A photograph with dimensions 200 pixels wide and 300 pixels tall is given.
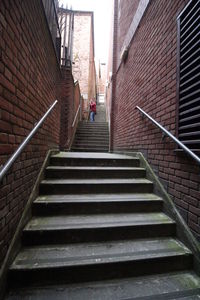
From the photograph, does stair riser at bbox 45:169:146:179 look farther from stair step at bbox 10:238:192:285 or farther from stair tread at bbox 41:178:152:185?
stair step at bbox 10:238:192:285

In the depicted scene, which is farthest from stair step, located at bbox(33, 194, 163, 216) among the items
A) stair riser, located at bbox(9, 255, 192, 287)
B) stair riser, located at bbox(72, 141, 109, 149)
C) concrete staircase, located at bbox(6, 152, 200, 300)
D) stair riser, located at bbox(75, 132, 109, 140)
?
stair riser, located at bbox(75, 132, 109, 140)

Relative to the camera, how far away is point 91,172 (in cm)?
241

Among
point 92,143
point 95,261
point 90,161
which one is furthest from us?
point 92,143

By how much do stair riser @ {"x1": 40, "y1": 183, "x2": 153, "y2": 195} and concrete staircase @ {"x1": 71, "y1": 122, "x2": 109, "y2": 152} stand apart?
12.0 feet

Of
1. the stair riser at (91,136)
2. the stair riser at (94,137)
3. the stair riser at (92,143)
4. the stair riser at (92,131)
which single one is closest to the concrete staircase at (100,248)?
the stair riser at (92,143)

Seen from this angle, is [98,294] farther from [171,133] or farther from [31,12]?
[31,12]

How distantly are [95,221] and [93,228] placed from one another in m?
0.12

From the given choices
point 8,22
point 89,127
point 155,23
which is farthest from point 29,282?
point 89,127

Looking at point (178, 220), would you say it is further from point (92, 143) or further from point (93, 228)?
point (92, 143)

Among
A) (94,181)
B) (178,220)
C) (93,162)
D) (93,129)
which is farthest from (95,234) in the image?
(93,129)

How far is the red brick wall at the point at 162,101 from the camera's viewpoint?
163 centimetres

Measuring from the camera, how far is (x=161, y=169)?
2.14 meters

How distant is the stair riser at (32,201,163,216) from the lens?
179cm

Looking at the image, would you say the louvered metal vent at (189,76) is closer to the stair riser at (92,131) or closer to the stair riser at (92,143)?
the stair riser at (92,143)
